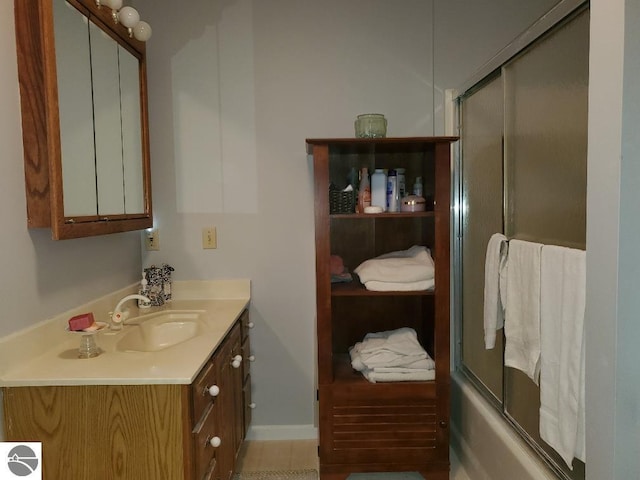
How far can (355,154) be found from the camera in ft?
7.27

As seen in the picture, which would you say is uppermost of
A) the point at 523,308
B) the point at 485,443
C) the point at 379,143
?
the point at 379,143

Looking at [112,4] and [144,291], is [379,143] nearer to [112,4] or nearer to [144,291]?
[112,4]

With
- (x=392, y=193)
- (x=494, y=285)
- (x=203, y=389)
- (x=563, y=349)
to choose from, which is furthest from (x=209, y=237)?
(x=563, y=349)

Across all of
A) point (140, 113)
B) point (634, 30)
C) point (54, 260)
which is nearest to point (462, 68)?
point (634, 30)

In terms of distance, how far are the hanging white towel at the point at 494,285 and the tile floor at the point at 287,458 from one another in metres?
0.82

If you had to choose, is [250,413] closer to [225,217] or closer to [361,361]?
[361,361]

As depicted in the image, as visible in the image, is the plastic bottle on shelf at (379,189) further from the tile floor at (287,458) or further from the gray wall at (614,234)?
the tile floor at (287,458)

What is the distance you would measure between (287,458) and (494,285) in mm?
1370

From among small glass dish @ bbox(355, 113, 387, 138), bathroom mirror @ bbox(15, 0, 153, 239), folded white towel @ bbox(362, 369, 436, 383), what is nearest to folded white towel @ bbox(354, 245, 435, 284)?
folded white towel @ bbox(362, 369, 436, 383)

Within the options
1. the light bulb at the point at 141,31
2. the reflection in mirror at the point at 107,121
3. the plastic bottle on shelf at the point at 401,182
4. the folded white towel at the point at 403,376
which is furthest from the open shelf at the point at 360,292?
the light bulb at the point at 141,31

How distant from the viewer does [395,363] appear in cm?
193

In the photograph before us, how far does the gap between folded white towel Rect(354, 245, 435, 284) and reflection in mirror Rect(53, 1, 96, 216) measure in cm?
115

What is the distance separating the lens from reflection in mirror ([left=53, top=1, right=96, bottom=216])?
1.39 meters

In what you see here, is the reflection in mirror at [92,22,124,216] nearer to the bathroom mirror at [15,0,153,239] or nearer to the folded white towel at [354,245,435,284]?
the bathroom mirror at [15,0,153,239]
